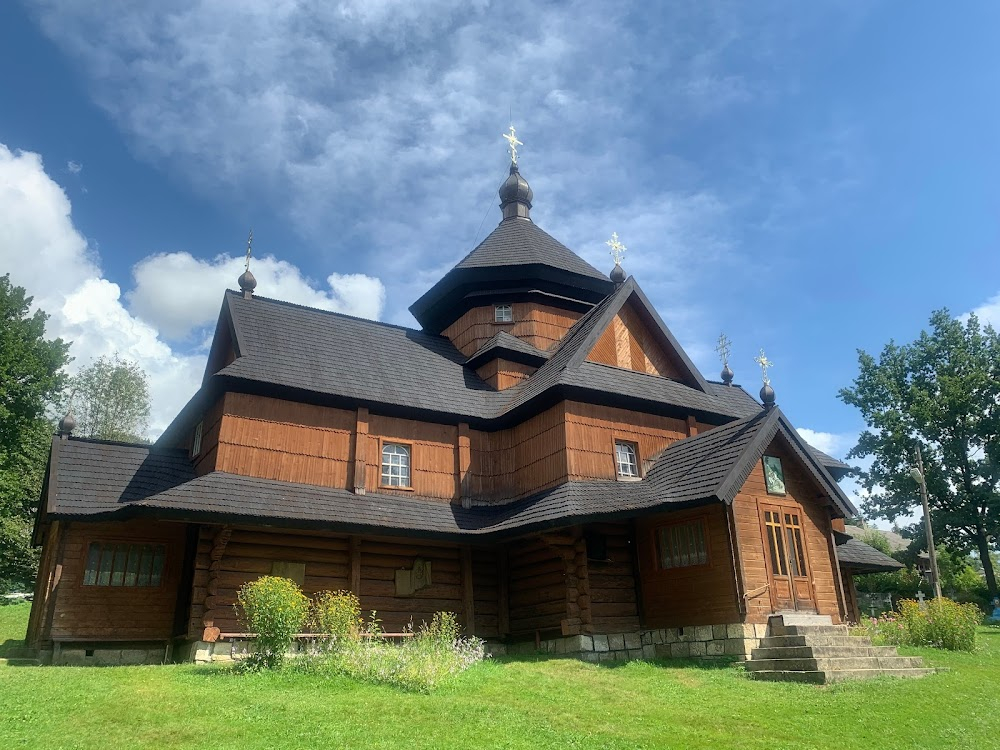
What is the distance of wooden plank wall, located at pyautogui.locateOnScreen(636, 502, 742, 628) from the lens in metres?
14.1

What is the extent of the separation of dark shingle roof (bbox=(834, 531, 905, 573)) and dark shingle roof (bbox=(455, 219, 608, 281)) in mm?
10131

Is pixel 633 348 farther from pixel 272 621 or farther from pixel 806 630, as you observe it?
pixel 272 621

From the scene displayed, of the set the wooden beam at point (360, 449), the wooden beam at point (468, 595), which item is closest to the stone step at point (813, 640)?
the wooden beam at point (468, 595)

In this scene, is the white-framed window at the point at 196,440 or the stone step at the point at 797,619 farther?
the white-framed window at the point at 196,440

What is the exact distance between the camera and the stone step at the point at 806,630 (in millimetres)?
13133

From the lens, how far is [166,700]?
31.1ft

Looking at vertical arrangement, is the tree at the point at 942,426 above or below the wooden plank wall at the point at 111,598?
above

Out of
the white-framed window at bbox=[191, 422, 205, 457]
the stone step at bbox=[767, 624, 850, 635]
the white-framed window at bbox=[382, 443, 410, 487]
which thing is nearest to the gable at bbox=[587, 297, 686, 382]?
the white-framed window at bbox=[382, 443, 410, 487]

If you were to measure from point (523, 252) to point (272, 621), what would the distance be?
14.2 metres

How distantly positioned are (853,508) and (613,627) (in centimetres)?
585

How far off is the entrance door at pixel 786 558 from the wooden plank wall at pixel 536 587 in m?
4.09

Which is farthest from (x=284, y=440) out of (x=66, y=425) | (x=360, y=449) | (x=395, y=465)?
(x=66, y=425)

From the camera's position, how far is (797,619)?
1389 centimetres

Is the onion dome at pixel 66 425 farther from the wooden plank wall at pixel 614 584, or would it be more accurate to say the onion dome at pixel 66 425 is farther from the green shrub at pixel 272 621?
the wooden plank wall at pixel 614 584
